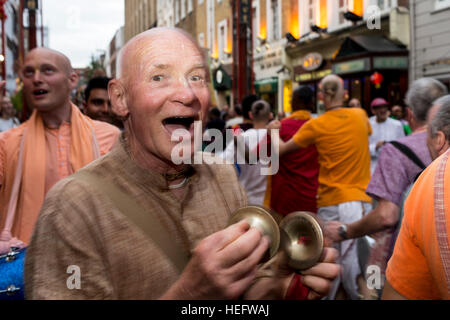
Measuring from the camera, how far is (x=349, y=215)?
3.86 m

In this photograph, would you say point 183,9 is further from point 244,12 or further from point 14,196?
point 244,12

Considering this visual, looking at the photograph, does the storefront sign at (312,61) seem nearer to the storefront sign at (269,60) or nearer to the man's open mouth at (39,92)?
the storefront sign at (269,60)

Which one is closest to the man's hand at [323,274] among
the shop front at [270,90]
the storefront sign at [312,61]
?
the storefront sign at [312,61]

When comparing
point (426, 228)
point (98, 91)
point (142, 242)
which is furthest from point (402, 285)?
point (98, 91)

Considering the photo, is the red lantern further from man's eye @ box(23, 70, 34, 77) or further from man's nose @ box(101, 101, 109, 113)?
man's eye @ box(23, 70, 34, 77)

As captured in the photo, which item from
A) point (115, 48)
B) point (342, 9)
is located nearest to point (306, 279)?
point (115, 48)

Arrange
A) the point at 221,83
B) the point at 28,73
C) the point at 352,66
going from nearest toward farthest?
1. the point at 28,73
2. the point at 221,83
3. the point at 352,66

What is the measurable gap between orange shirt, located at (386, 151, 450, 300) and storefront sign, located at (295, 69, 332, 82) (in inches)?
574

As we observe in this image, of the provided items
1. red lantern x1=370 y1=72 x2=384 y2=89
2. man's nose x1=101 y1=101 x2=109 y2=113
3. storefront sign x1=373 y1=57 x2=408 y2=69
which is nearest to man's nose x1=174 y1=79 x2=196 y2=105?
man's nose x1=101 y1=101 x2=109 y2=113

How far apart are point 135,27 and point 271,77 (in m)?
18.8

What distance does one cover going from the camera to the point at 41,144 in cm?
242

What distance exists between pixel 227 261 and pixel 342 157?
3.16 metres

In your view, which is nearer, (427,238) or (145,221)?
(145,221)
